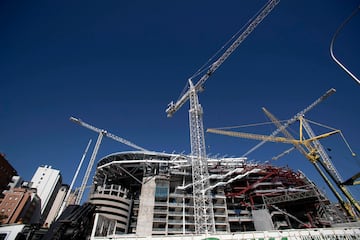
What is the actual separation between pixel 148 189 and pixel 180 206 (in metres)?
11.1

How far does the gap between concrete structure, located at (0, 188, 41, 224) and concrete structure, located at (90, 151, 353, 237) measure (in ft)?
114

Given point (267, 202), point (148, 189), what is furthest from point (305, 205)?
point (148, 189)

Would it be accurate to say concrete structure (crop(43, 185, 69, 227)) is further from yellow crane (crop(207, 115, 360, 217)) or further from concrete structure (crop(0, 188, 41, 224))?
yellow crane (crop(207, 115, 360, 217))

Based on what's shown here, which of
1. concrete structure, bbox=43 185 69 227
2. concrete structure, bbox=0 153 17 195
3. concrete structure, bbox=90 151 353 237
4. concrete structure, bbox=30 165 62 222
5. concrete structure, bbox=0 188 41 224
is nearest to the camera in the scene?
concrete structure, bbox=90 151 353 237

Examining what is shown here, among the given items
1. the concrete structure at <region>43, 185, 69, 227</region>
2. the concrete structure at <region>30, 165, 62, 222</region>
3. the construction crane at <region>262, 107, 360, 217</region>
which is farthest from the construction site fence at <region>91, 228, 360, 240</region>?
the concrete structure at <region>43, 185, 69, 227</region>

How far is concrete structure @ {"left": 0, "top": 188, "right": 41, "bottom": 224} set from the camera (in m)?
65.8

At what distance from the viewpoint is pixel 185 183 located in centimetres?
5697

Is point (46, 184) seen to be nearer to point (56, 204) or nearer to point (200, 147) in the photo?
point (56, 204)

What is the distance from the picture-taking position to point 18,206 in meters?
68.4

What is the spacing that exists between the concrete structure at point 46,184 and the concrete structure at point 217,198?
179ft

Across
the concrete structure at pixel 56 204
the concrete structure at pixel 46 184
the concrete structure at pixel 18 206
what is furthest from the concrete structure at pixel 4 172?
the concrete structure at pixel 56 204

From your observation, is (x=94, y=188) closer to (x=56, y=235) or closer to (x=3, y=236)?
(x=3, y=236)

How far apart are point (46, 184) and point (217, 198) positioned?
98739mm

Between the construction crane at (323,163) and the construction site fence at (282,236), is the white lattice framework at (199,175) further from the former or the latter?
the construction crane at (323,163)
